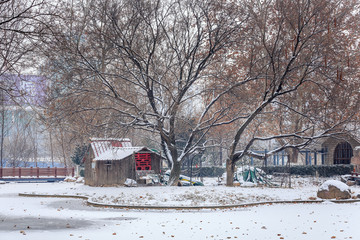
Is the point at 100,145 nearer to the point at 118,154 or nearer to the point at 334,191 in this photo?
the point at 118,154

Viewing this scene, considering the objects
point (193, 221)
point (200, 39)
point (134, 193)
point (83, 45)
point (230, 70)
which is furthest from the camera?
point (230, 70)

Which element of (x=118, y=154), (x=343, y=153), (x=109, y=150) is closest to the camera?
(x=118, y=154)

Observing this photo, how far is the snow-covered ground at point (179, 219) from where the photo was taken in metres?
12.3

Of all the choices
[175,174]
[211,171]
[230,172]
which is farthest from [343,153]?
[175,174]

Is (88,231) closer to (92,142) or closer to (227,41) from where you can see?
(227,41)

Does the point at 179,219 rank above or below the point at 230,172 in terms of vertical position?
below

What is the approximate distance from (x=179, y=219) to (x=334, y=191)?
9481mm

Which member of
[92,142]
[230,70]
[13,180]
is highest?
[230,70]

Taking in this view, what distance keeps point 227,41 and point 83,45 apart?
836cm

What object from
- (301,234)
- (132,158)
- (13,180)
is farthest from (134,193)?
(13,180)

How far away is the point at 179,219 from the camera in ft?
51.4

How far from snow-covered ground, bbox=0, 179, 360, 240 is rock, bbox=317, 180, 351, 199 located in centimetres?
89

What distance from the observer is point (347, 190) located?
21.9 metres

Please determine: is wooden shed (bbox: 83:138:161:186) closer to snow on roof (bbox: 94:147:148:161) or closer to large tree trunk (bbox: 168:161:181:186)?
snow on roof (bbox: 94:147:148:161)
